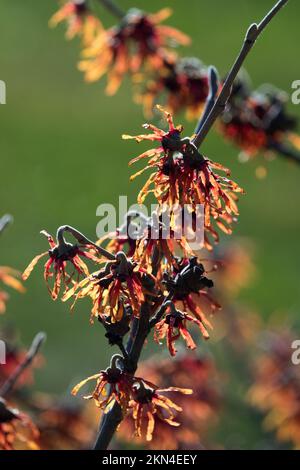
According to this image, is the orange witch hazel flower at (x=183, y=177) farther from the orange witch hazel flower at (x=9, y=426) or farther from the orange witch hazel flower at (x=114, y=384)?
the orange witch hazel flower at (x=9, y=426)

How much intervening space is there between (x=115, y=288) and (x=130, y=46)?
3.30ft

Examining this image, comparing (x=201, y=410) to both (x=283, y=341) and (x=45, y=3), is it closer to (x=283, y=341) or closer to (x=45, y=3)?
(x=283, y=341)

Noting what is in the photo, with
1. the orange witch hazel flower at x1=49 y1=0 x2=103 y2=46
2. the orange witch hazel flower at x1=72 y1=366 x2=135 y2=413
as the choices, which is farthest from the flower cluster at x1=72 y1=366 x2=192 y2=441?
the orange witch hazel flower at x1=49 y1=0 x2=103 y2=46

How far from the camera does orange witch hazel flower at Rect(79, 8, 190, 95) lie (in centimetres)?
173

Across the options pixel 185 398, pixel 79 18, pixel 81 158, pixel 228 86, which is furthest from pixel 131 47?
pixel 81 158

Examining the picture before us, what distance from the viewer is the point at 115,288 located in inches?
33.8

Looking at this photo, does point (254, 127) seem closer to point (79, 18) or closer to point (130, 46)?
point (130, 46)

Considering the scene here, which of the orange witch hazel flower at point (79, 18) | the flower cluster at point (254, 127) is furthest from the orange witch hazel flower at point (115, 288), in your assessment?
the orange witch hazel flower at point (79, 18)

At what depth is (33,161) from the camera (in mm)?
6230

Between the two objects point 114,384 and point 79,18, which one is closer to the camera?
point 114,384

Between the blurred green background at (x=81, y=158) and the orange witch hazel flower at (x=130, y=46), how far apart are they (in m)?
1.53
